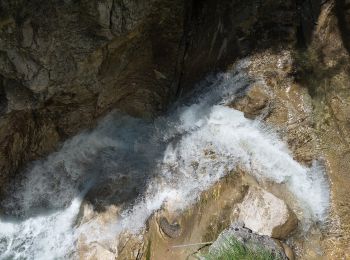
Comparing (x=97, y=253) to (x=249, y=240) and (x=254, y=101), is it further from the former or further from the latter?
Answer: (x=254, y=101)

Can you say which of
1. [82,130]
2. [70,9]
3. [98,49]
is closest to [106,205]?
[82,130]

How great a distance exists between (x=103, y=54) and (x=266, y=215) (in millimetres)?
2328

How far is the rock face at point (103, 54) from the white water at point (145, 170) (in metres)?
0.25

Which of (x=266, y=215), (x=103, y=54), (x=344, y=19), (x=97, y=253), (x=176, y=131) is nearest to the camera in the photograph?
(x=266, y=215)

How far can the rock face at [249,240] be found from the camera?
12.8 feet

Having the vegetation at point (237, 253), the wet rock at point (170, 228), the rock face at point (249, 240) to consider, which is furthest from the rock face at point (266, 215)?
the wet rock at point (170, 228)

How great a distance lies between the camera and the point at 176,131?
5258 millimetres

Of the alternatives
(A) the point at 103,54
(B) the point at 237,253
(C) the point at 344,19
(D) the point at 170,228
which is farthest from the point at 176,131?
(C) the point at 344,19

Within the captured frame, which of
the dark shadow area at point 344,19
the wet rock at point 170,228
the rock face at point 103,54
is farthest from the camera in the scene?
the dark shadow area at point 344,19

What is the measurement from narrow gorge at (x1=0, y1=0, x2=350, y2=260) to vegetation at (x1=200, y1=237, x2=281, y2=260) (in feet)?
0.05

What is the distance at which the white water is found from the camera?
4.65 meters

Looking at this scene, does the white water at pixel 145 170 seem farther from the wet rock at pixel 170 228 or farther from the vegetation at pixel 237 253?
the vegetation at pixel 237 253

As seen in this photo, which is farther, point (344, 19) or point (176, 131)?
point (176, 131)

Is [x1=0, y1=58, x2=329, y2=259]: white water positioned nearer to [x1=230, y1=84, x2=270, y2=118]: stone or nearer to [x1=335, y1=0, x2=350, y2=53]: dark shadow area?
[x1=230, y1=84, x2=270, y2=118]: stone
